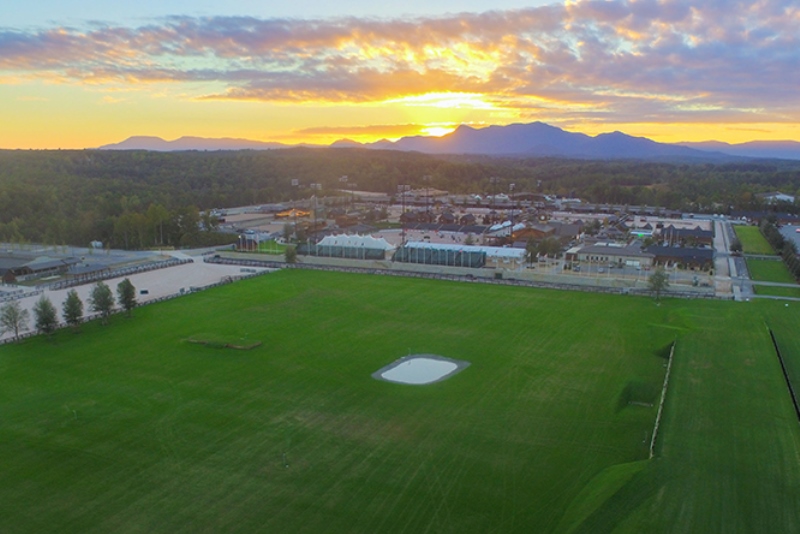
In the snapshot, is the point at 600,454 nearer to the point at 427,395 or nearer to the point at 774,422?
the point at 774,422

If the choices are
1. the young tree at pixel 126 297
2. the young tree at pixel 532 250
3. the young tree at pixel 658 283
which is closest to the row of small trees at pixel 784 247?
the young tree at pixel 658 283

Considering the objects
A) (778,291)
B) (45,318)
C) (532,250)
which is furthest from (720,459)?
(532,250)

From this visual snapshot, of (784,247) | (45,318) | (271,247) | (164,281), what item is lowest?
(164,281)

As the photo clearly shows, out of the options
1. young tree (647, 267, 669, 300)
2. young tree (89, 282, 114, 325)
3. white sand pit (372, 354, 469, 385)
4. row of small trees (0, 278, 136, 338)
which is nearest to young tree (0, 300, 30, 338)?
row of small trees (0, 278, 136, 338)

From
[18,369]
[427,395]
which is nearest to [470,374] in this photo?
[427,395]

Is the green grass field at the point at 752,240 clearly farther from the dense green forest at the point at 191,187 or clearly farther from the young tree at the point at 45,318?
the young tree at the point at 45,318

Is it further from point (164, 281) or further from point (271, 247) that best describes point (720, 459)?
point (271, 247)
